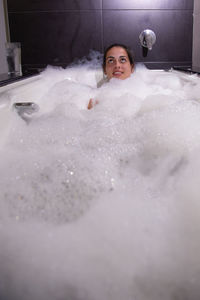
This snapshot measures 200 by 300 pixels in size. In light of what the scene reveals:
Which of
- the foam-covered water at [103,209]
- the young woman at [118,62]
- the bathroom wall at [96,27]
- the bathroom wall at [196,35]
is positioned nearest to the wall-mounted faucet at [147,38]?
the bathroom wall at [96,27]

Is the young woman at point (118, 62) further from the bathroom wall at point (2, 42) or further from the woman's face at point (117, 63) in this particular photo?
the bathroom wall at point (2, 42)

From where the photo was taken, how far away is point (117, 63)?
1.78 meters

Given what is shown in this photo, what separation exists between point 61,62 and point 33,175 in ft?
6.05

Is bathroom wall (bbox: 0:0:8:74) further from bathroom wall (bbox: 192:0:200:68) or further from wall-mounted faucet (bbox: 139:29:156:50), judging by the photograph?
bathroom wall (bbox: 192:0:200:68)

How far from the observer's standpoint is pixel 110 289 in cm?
57

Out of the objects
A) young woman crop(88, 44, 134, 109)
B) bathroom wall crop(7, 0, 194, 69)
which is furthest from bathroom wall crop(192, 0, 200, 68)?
young woman crop(88, 44, 134, 109)

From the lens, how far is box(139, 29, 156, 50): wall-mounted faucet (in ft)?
7.52

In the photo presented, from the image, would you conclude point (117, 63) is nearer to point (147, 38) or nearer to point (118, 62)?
point (118, 62)

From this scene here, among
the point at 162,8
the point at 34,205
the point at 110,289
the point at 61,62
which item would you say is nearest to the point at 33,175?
the point at 34,205

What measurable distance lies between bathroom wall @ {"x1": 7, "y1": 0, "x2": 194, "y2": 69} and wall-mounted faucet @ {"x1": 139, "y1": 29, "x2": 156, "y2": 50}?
42mm

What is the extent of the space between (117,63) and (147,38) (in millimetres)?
677

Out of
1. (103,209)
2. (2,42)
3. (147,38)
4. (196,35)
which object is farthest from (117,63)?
(103,209)

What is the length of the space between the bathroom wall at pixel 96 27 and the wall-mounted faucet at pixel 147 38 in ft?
0.14

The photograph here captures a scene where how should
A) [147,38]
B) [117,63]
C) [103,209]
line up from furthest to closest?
[147,38] → [117,63] → [103,209]
